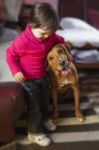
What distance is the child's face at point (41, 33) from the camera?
1.65 m

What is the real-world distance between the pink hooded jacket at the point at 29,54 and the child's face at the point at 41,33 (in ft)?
0.07

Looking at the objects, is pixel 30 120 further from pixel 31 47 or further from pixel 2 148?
pixel 31 47

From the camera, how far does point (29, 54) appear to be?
1717mm

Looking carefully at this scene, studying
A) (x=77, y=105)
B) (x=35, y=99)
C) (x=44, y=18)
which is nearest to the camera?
(x=44, y=18)

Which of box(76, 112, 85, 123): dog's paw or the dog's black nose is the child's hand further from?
box(76, 112, 85, 123): dog's paw

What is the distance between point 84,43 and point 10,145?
0.75m

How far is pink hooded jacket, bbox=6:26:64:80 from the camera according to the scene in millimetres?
1693

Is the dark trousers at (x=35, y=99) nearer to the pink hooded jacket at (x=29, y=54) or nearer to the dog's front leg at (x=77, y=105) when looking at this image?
the pink hooded jacket at (x=29, y=54)

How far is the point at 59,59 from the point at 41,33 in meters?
0.16

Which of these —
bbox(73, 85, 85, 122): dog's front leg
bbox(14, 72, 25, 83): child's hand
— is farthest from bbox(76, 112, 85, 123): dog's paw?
bbox(14, 72, 25, 83): child's hand

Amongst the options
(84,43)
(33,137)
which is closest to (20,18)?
(84,43)

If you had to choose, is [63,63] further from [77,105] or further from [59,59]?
[77,105]

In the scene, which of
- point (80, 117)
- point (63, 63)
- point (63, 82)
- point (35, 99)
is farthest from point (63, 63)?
point (80, 117)

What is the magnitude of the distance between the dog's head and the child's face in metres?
0.10
